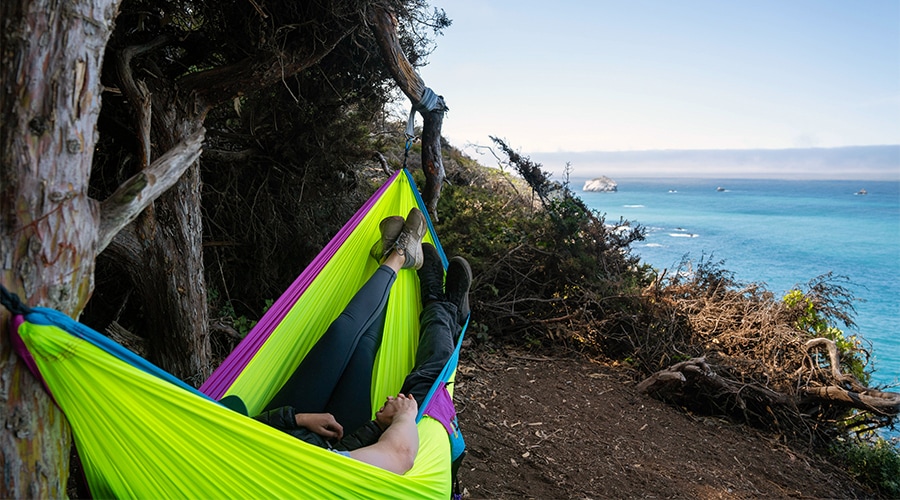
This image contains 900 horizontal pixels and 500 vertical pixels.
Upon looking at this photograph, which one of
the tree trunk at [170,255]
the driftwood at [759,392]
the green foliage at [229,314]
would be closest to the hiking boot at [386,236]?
the tree trunk at [170,255]

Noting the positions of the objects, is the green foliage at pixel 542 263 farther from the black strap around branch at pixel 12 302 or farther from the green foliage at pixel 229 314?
the black strap around branch at pixel 12 302

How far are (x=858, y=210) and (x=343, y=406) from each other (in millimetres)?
16530

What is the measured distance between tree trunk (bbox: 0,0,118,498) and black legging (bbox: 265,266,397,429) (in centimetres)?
63

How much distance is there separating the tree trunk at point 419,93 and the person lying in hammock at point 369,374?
17.5 inches

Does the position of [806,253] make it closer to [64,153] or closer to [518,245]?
[518,245]

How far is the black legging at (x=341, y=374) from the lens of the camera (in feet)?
4.82

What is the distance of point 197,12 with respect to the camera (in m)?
1.88

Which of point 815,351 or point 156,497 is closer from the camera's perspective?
point 156,497

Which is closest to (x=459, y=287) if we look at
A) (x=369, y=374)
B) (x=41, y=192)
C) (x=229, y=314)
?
(x=369, y=374)

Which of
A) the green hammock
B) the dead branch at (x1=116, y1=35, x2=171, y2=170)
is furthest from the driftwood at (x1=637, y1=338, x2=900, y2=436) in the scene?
the dead branch at (x1=116, y1=35, x2=171, y2=170)

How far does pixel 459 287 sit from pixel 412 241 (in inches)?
10.5

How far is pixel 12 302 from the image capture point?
29.8 inches

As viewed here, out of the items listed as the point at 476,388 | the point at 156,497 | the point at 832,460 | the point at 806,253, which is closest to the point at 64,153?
the point at 156,497

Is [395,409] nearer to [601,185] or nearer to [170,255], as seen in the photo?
[170,255]
